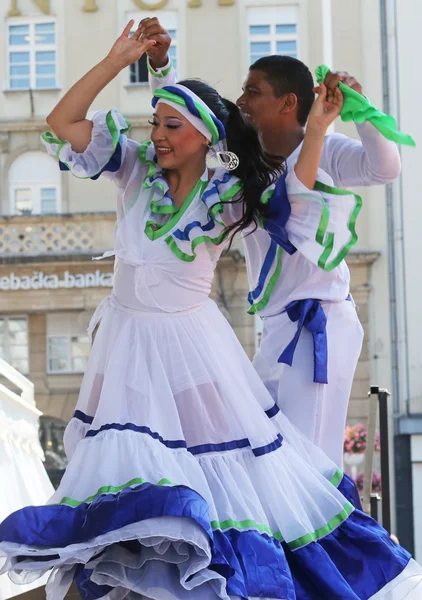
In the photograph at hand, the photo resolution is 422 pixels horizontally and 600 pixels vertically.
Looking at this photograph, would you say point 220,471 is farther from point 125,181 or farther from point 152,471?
point 125,181

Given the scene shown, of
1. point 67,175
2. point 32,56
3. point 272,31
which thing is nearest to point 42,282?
point 67,175

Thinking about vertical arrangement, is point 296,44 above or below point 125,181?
above

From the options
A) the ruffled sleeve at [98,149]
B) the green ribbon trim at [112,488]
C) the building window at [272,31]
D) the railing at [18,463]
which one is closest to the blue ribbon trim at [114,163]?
the ruffled sleeve at [98,149]

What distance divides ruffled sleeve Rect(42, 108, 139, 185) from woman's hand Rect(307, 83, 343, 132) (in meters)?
0.44

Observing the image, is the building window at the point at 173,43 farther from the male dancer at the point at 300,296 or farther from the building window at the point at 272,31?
the male dancer at the point at 300,296

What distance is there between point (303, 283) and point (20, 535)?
4.03 feet

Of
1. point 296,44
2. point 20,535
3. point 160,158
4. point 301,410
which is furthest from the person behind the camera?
point 296,44

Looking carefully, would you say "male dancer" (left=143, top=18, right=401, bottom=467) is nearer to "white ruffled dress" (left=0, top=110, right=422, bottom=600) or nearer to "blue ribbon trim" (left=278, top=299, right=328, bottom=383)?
"blue ribbon trim" (left=278, top=299, right=328, bottom=383)

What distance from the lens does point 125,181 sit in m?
2.96

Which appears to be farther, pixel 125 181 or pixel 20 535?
pixel 125 181

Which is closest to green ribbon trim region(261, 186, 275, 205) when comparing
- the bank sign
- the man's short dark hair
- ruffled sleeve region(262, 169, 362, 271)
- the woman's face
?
ruffled sleeve region(262, 169, 362, 271)

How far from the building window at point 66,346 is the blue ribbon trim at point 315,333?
13.4 m

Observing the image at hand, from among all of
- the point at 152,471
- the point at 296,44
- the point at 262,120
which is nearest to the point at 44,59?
the point at 296,44

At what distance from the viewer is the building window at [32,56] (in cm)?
1677
